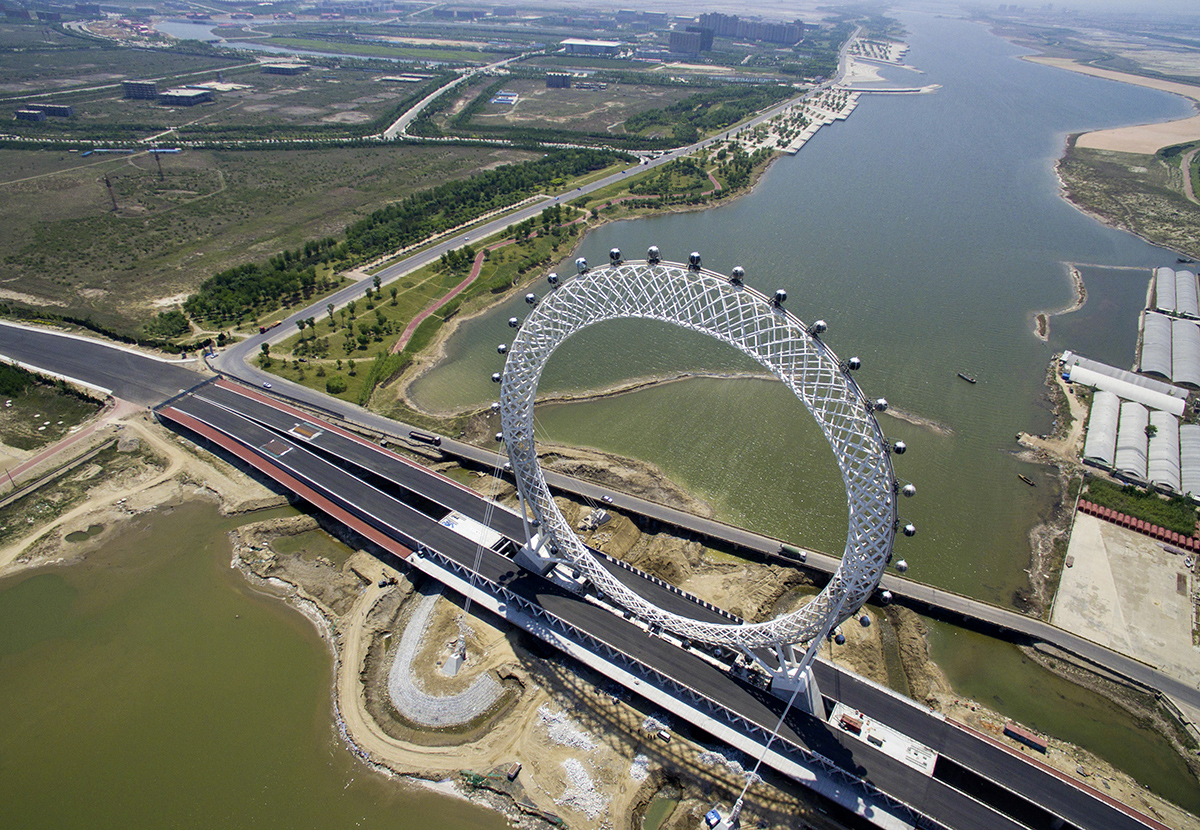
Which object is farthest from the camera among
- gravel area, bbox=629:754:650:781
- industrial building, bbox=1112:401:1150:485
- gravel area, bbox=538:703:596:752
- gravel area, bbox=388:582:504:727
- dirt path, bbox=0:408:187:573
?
industrial building, bbox=1112:401:1150:485

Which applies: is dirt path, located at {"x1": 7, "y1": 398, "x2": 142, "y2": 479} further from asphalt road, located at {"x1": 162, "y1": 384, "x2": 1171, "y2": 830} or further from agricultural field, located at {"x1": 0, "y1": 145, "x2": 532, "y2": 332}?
asphalt road, located at {"x1": 162, "y1": 384, "x2": 1171, "y2": 830}

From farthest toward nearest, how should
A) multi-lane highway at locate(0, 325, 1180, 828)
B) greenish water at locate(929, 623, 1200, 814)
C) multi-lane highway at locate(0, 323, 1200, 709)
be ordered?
multi-lane highway at locate(0, 323, 1200, 709)
greenish water at locate(929, 623, 1200, 814)
multi-lane highway at locate(0, 325, 1180, 828)

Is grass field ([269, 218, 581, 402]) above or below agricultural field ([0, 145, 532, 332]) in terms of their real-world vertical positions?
below

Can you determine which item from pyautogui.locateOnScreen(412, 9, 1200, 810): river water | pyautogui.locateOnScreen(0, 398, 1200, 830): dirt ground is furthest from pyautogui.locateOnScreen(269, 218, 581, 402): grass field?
pyautogui.locateOnScreen(0, 398, 1200, 830): dirt ground

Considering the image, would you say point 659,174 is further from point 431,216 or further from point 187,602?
point 187,602

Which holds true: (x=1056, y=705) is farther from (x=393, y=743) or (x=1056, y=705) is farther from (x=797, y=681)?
(x=393, y=743)

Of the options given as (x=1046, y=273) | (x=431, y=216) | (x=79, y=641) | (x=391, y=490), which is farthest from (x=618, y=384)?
(x=1046, y=273)

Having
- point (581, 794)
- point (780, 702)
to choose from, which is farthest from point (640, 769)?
point (780, 702)
